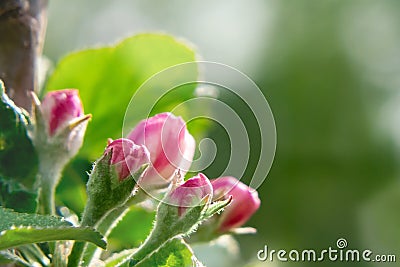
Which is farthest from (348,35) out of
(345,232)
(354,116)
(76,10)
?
(76,10)

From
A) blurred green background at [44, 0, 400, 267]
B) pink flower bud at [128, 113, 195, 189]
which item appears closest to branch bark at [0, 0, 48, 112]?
pink flower bud at [128, 113, 195, 189]

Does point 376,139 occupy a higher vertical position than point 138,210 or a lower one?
lower

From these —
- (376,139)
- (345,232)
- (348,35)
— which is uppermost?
(348,35)

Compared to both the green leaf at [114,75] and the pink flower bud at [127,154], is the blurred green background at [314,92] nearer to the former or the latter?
the green leaf at [114,75]

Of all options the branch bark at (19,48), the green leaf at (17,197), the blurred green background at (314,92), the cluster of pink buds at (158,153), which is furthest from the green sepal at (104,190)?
the blurred green background at (314,92)

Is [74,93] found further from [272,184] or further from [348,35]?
[348,35]

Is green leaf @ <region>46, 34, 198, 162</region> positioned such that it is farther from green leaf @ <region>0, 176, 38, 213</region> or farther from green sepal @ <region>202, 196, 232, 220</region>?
green sepal @ <region>202, 196, 232, 220</region>
